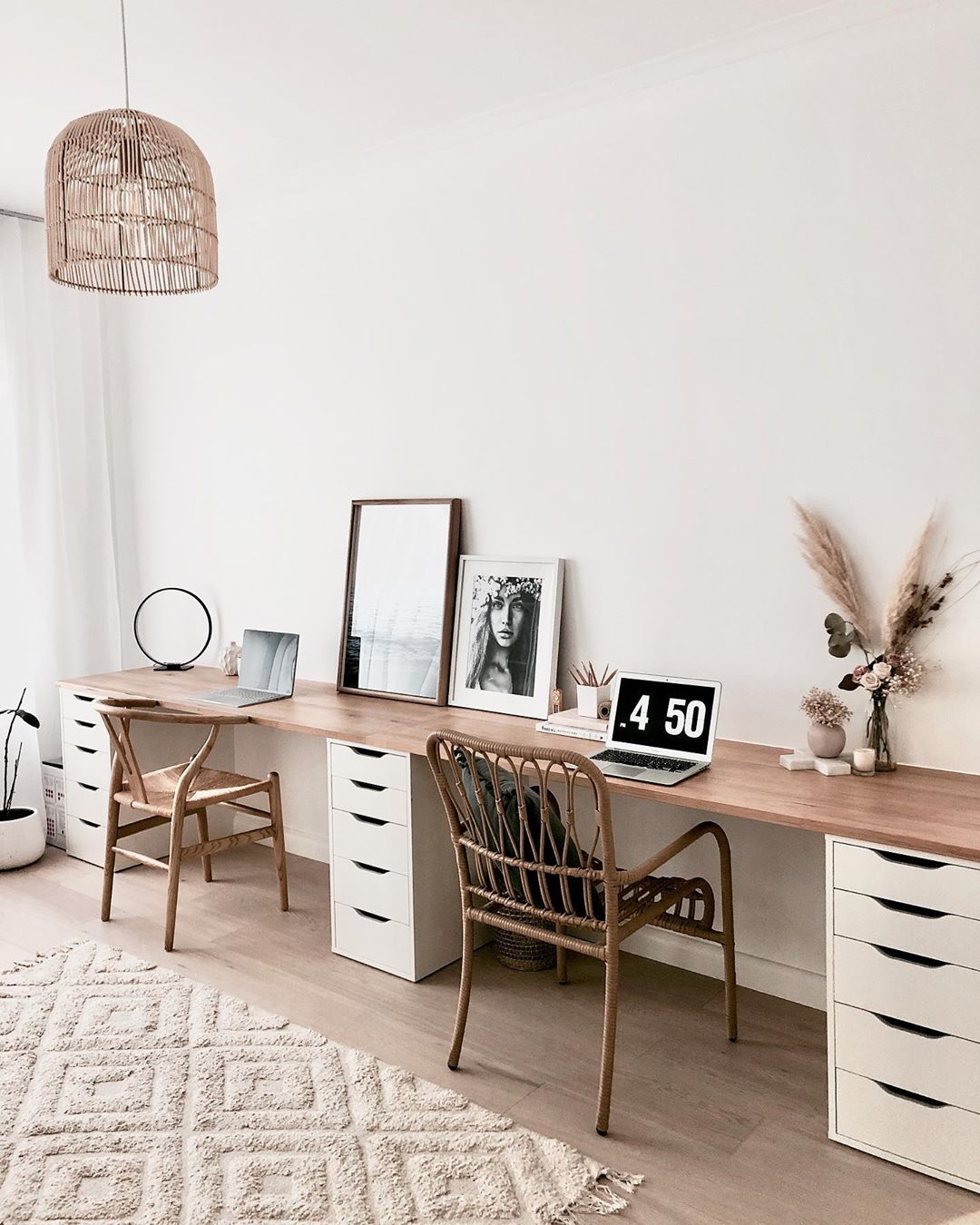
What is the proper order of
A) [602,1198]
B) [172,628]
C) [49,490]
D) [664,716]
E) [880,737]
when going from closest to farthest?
1. [602,1198]
2. [880,737]
3. [664,716]
4. [49,490]
5. [172,628]

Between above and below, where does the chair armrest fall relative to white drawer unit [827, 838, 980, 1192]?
above

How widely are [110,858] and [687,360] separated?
2.44m

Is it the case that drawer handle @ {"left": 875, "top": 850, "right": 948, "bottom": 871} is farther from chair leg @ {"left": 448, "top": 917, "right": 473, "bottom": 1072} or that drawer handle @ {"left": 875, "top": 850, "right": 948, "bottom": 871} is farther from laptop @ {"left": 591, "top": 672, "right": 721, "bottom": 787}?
chair leg @ {"left": 448, "top": 917, "right": 473, "bottom": 1072}

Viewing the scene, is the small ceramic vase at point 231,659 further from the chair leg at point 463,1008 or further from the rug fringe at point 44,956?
the chair leg at point 463,1008

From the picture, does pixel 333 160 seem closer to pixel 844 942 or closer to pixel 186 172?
pixel 186 172

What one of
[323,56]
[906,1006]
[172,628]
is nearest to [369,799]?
[906,1006]

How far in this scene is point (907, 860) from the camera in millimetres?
1972

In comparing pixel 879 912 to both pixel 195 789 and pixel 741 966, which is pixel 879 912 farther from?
pixel 195 789

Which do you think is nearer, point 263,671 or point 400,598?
point 400,598

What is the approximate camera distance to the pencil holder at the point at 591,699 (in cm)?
287

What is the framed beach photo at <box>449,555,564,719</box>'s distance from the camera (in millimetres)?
3076

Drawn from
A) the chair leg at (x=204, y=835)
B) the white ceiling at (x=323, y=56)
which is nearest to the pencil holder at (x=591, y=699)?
the chair leg at (x=204, y=835)

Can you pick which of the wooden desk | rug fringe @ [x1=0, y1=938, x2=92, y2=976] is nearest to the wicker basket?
the wooden desk

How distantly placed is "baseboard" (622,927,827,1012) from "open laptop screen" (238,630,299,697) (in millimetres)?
1470
